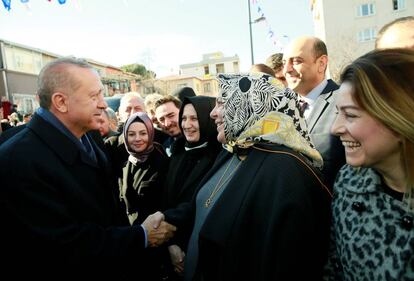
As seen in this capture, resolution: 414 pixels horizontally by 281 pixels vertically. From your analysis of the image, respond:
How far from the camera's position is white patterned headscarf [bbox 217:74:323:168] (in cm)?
203

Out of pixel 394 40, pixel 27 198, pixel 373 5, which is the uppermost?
pixel 373 5

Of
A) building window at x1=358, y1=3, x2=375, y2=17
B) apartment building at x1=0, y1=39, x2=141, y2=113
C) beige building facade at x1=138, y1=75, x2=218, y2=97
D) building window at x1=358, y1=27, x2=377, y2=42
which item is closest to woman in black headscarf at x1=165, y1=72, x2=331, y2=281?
apartment building at x1=0, y1=39, x2=141, y2=113

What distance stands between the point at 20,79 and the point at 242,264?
33906 mm

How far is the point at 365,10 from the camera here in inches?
1559

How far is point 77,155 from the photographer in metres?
2.38

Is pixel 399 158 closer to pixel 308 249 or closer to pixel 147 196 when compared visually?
pixel 308 249

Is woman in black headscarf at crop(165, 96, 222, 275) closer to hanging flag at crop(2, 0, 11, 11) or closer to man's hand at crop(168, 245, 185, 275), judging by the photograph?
man's hand at crop(168, 245, 185, 275)

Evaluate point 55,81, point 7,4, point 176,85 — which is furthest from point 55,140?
point 176,85

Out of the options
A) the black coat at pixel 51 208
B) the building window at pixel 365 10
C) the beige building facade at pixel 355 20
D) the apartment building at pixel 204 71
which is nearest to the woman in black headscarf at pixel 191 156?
the black coat at pixel 51 208

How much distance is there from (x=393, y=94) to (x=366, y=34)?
44012 millimetres

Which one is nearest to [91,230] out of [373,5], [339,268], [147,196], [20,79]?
[147,196]

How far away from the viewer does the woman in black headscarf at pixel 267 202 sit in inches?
69.4

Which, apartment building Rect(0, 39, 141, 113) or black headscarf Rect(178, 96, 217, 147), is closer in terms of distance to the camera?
black headscarf Rect(178, 96, 217, 147)

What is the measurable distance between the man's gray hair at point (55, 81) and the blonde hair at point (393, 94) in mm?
1950
